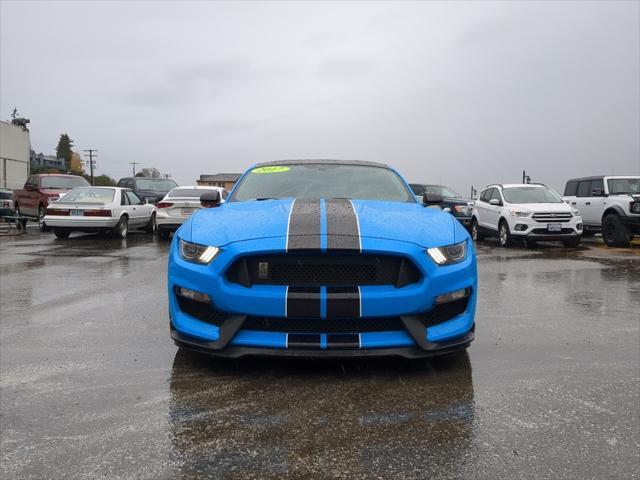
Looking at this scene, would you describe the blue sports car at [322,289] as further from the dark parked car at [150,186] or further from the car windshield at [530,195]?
the dark parked car at [150,186]

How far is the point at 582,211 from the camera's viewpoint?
15.5 meters

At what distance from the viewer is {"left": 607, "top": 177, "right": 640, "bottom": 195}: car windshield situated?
571 inches

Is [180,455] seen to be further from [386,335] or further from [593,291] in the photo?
[593,291]

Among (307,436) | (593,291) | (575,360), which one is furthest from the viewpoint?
(593,291)

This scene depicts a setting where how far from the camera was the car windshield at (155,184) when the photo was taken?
2316 centimetres

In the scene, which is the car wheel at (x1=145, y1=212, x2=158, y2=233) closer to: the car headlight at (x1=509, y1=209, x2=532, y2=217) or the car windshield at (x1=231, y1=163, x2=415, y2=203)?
the car headlight at (x1=509, y1=209, x2=532, y2=217)

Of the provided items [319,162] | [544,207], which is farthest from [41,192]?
[319,162]

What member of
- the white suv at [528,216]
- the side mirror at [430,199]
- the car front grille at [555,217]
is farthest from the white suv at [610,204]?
the side mirror at [430,199]

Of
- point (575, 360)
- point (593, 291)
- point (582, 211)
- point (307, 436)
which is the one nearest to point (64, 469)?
point (307, 436)

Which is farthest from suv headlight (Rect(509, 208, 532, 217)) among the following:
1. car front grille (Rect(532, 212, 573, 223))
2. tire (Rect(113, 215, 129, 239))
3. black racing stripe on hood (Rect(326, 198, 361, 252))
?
black racing stripe on hood (Rect(326, 198, 361, 252))

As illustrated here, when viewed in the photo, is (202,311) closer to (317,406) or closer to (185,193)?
(317,406)

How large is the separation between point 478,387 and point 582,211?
1388 cm

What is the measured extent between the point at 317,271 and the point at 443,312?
83 centimetres

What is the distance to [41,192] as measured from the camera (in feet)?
61.8
